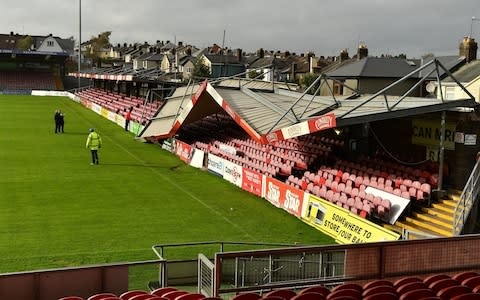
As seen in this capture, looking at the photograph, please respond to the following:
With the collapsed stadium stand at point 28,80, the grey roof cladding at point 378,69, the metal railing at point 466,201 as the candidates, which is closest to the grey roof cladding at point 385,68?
the grey roof cladding at point 378,69

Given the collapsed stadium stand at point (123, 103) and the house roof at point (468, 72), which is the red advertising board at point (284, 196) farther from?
the house roof at point (468, 72)

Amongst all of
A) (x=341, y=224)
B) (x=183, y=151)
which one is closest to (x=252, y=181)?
(x=341, y=224)

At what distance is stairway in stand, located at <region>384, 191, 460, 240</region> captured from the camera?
48.1 ft

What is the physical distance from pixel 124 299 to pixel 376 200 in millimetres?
10675

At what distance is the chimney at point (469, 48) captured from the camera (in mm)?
40438

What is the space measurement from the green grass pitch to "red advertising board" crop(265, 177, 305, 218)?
0.97 feet

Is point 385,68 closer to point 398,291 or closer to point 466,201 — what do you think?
point 466,201

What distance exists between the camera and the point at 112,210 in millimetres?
17531

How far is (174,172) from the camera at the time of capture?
2481 centimetres

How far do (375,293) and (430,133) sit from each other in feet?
40.9

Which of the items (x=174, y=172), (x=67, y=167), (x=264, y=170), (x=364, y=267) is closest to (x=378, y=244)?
(x=364, y=267)

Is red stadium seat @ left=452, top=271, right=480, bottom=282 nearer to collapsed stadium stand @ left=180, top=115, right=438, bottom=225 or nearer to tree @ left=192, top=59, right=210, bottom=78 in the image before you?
collapsed stadium stand @ left=180, top=115, right=438, bottom=225

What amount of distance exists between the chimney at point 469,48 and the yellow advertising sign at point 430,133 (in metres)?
25.1

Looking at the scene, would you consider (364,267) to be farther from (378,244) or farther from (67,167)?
(67,167)
